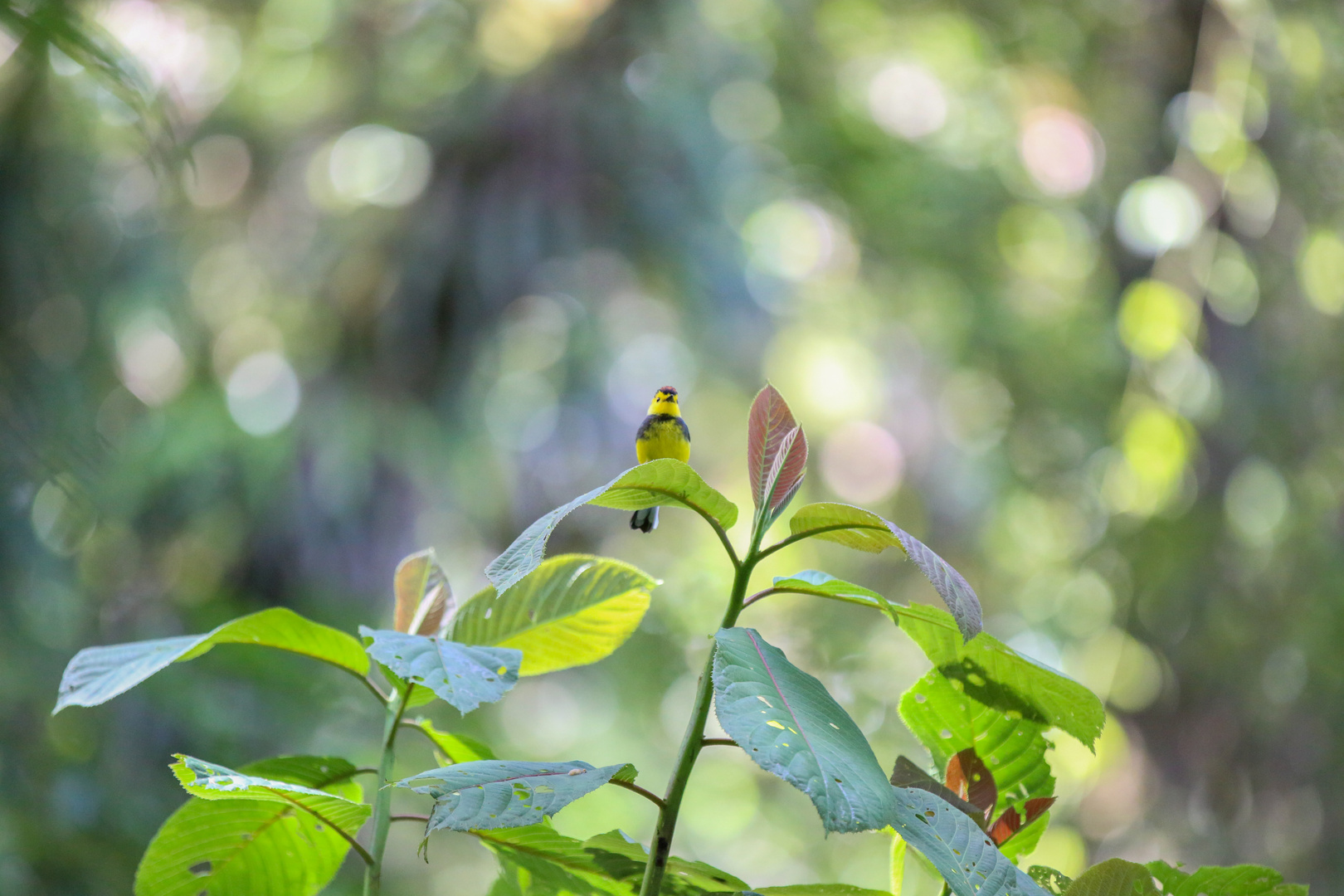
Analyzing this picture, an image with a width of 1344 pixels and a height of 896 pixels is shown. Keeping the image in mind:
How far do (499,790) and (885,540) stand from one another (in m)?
0.27

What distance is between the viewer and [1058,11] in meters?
5.82

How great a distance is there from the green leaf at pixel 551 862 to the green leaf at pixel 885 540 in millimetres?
263

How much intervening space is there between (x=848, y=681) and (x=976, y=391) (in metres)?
2.19

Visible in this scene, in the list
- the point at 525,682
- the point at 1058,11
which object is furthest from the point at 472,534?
the point at 1058,11

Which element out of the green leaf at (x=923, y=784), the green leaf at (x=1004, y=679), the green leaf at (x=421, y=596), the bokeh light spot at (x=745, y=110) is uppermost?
the bokeh light spot at (x=745, y=110)

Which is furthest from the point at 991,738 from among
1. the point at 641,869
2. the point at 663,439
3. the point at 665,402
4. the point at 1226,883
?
the point at 665,402

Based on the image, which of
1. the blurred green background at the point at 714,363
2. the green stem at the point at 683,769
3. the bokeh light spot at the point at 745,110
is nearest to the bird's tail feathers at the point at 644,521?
the green stem at the point at 683,769

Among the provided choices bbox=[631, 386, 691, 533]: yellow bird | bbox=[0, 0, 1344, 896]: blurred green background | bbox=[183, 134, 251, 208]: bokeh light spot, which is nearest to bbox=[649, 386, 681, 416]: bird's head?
bbox=[631, 386, 691, 533]: yellow bird

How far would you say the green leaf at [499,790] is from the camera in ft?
1.53

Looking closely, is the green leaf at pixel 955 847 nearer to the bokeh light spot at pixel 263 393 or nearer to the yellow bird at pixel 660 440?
the yellow bird at pixel 660 440

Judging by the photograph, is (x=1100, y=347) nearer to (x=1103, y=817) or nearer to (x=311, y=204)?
(x=1103, y=817)

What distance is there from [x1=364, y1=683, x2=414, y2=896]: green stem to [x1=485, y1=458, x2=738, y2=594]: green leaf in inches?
6.1

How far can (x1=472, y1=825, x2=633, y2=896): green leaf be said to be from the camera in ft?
2.01

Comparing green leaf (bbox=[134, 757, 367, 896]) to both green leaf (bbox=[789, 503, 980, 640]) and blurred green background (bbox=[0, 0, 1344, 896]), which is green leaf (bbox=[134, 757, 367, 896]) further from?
blurred green background (bbox=[0, 0, 1344, 896])
